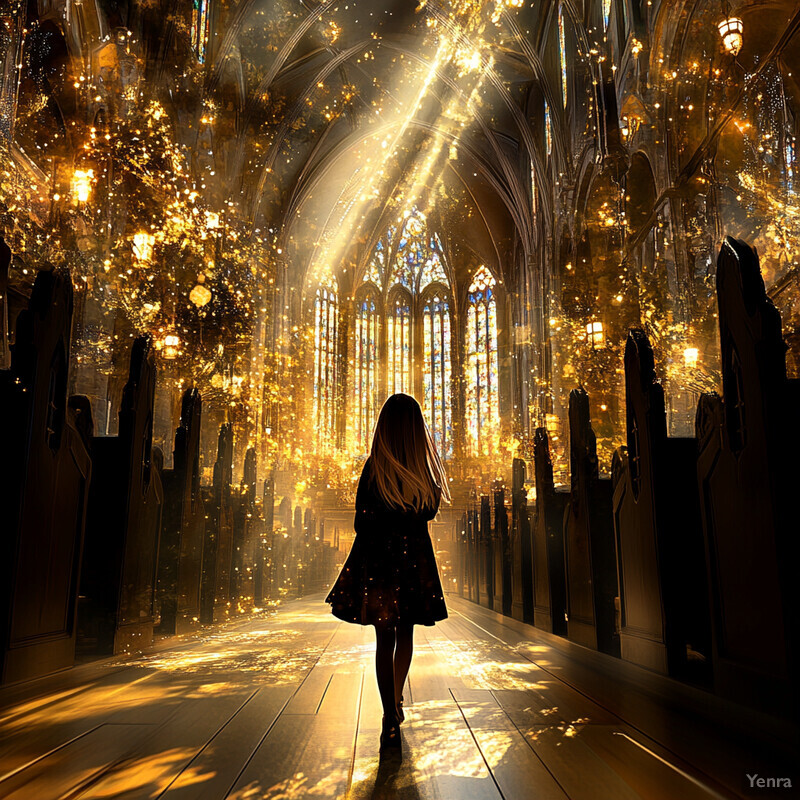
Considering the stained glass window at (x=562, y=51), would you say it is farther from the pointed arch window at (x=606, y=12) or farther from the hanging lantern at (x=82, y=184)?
the hanging lantern at (x=82, y=184)

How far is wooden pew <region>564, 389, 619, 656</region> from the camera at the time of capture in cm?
320

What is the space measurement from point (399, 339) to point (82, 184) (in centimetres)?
1463

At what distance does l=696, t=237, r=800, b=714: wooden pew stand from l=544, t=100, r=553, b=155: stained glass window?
41.3ft

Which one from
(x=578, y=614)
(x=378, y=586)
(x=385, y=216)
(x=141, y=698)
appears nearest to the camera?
(x=378, y=586)

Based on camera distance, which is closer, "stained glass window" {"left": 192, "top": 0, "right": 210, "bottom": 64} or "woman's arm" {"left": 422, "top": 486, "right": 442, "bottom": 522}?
"woman's arm" {"left": 422, "top": 486, "right": 442, "bottom": 522}

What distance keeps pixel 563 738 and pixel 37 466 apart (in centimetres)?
191

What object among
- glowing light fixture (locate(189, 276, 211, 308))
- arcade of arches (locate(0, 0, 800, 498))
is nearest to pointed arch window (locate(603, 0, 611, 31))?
arcade of arches (locate(0, 0, 800, 498))

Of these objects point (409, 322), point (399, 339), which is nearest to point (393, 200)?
point (409, 322)

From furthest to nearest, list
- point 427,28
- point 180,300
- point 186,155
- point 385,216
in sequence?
point 385,216 < point 427,28 < point 186,155 < point 180,300

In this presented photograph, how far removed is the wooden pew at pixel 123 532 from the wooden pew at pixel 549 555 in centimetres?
231

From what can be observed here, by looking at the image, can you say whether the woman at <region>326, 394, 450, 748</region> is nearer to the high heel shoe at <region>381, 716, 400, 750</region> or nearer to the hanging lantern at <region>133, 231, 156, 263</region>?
the high heel shoe at <region>381, 716, 400, 750</region>

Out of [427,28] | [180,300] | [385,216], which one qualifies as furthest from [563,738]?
[385,216]

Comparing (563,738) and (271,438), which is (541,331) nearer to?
(271,438)

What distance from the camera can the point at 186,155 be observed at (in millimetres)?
11133
